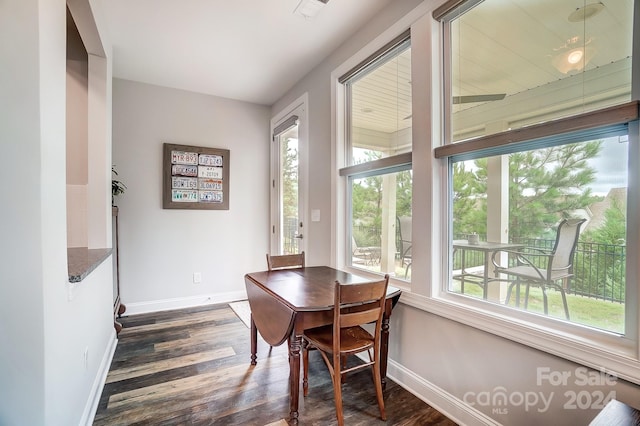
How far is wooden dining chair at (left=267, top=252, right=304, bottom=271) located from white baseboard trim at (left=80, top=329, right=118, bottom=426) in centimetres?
132

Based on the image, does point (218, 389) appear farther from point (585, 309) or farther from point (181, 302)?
point (585, 309)

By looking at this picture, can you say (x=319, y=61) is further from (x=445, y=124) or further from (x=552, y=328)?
(x=552, y=328)

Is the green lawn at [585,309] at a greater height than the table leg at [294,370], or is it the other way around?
the green lawn at [585,309]

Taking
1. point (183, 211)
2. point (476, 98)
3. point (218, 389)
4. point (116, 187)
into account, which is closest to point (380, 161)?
point (476, 98)

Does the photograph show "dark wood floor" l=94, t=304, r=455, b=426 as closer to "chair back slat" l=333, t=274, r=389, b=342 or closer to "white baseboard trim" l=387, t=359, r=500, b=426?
"white baseboard trim" l=387, t=359, r=500, b=426

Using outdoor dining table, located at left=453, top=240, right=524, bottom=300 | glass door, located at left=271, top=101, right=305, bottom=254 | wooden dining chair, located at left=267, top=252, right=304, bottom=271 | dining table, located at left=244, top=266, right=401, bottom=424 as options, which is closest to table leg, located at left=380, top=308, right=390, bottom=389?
dining table, located at left=244, top=266, right=401, bottom=424

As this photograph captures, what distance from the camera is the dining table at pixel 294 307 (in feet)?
5.24

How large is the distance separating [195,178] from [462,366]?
3.36m

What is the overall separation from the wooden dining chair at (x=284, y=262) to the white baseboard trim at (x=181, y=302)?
5.39 feet

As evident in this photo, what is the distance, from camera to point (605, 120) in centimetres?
117

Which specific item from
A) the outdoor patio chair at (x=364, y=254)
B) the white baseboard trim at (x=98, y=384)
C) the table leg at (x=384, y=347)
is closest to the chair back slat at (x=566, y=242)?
the table leg at (x=384, y=347)

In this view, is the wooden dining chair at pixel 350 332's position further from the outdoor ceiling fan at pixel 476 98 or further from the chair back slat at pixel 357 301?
the outdoor ceiling fan at pixel 476 98

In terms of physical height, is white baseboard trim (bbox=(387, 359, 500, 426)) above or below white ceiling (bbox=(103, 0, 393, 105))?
below

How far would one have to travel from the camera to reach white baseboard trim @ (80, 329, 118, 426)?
1624 mm
